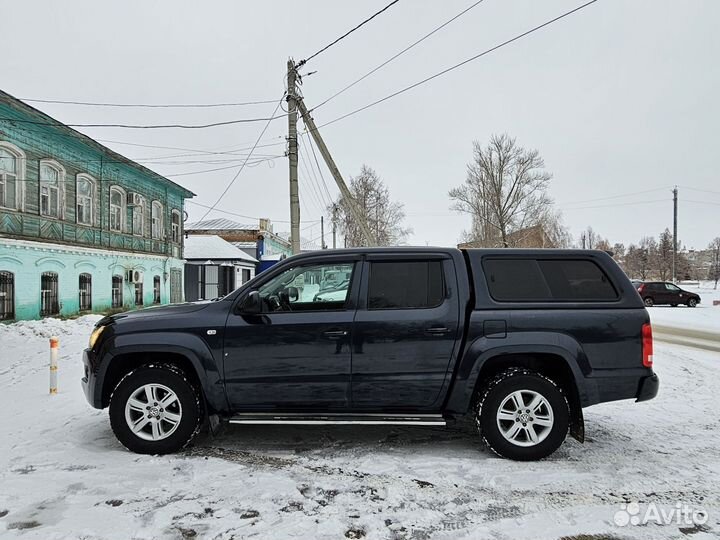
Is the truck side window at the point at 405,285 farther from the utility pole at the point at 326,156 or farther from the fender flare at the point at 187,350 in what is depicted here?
the utility pole at the point at 326,156

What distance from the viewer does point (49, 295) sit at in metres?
14.1

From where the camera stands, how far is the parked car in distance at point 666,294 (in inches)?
1046

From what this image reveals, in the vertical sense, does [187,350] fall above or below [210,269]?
below

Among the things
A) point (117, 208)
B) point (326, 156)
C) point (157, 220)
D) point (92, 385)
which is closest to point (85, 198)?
point (117, 208)

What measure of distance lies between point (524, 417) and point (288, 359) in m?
2.13

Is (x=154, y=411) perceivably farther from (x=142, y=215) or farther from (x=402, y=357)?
(x=142, y=215)

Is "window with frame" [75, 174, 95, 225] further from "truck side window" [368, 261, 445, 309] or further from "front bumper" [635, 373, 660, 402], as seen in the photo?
"front bumper" [635, 373, 660, 402]

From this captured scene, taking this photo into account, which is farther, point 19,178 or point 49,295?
point 49,295

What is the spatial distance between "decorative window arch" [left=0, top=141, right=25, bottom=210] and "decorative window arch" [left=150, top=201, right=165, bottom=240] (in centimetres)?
823

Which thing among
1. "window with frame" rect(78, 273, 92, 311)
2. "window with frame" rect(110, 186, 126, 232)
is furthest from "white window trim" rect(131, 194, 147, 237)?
"window with frame" rect(78, 273, 92, 311)

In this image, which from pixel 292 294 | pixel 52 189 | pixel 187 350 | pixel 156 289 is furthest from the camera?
pixel 156 289

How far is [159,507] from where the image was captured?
3072mm

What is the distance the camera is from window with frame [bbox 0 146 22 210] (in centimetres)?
1227

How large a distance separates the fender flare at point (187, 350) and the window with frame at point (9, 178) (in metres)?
11.6
